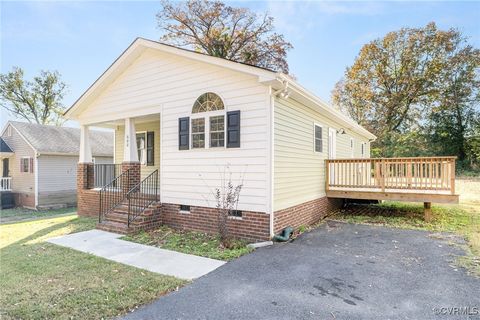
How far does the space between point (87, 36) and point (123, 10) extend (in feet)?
15.5

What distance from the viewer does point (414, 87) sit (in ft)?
85.8

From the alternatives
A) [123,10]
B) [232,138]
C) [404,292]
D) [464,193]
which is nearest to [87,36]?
[123,10]

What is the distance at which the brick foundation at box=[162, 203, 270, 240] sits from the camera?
636 cm

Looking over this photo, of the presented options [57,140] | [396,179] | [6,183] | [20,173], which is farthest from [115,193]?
[6,183]

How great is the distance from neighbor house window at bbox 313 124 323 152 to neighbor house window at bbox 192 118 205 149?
3.73 m

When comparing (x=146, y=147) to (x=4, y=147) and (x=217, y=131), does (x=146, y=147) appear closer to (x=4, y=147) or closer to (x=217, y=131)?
(x=217, y=131)

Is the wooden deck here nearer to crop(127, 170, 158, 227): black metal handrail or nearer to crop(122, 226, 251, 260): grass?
crop(122, 226, 251, 260): grass

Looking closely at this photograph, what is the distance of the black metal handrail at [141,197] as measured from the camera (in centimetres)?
767

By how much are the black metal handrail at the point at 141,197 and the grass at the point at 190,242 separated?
2.24 ft

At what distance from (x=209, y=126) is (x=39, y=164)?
14.1m

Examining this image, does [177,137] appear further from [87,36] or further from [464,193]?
[464,193]

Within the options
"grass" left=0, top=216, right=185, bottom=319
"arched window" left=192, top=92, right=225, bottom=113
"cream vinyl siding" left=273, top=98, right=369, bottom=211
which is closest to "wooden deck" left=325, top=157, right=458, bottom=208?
"cream vinyl siding" left=273, top=98, right=369, bottom=211

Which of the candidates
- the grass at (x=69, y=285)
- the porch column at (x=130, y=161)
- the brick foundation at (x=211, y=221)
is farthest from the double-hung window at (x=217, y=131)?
the grass at (x=69, y=285)

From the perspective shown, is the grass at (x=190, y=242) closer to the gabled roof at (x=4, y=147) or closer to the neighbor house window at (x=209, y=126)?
the neighbor house window at (x=209, y=126)
